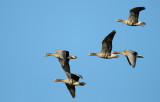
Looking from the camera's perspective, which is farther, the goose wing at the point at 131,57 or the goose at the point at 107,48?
the goose at the point at 107,48

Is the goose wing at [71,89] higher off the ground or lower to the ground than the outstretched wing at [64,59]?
lower

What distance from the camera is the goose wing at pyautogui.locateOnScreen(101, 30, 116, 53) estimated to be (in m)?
39.8

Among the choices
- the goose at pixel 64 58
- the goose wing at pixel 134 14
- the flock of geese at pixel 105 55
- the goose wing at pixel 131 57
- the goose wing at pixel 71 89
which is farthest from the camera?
the goose wing at pixel 134 14

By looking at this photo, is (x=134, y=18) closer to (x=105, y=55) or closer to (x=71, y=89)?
(x=105, y=55)

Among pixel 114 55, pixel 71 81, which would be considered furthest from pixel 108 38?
pixel 71 81

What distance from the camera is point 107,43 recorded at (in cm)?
4047

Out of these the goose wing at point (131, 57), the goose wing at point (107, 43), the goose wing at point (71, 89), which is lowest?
the goose wing at point (71, 89)

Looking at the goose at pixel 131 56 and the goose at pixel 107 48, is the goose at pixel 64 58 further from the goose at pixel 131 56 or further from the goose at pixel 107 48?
the goose at pixel 131 56

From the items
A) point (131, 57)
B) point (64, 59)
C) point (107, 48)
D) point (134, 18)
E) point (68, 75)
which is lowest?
point (68, 75)

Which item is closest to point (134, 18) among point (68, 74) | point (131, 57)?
point (131, 57)

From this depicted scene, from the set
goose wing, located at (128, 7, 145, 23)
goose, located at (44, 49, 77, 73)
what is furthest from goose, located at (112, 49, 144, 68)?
goose, located at (44, 49, 77, 73)

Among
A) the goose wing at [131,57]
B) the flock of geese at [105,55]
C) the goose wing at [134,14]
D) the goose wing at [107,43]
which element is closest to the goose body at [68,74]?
the flock of geese at [105,55]

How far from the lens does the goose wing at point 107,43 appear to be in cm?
3977

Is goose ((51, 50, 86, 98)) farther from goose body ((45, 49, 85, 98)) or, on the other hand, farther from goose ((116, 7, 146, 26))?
goose ((116, 7, 146, 26))
